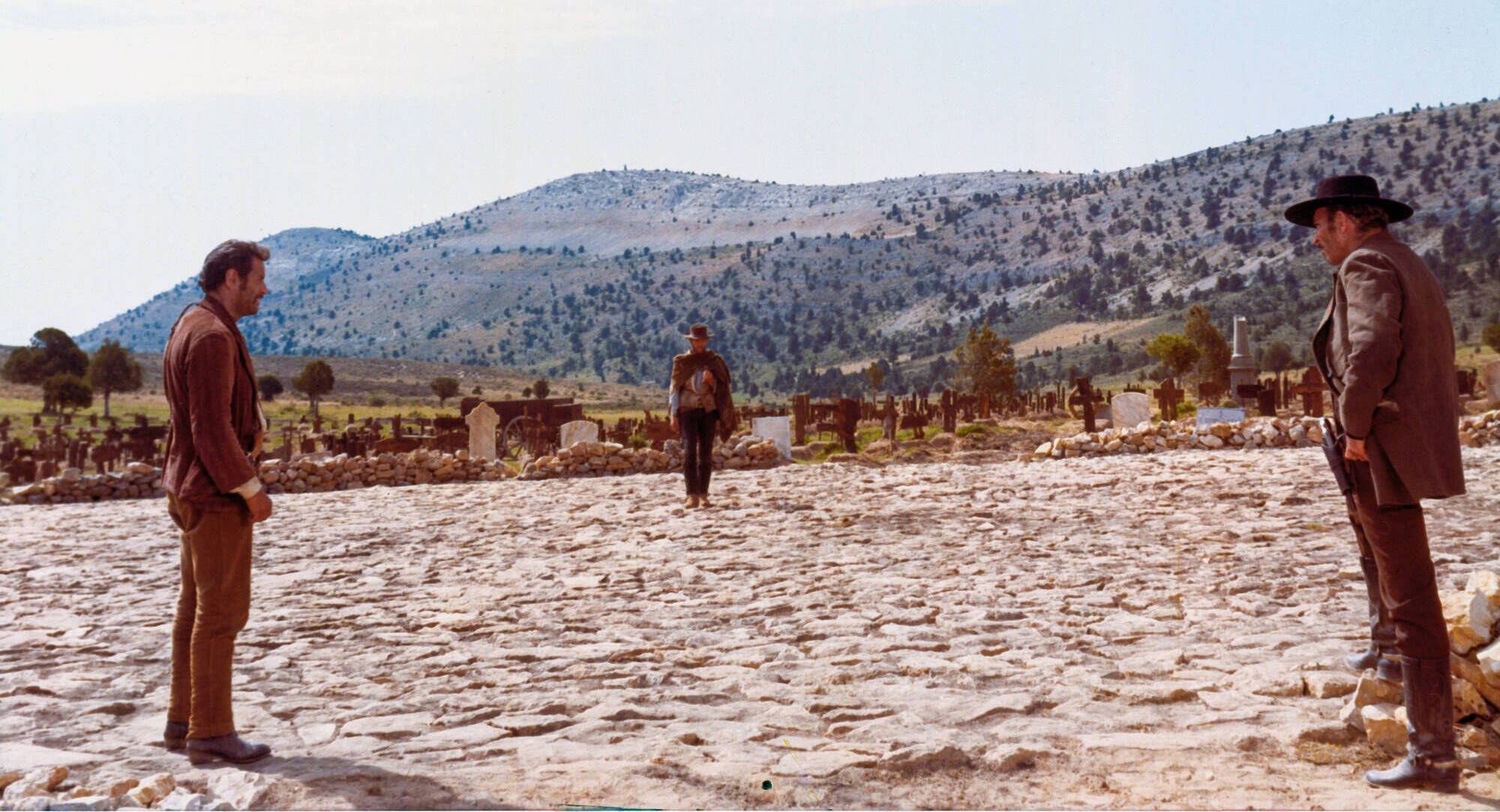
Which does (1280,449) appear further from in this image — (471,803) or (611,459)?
(471,803)

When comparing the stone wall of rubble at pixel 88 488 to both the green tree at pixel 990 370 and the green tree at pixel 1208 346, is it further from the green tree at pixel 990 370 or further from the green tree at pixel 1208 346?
the green tree at pixel 1208 346

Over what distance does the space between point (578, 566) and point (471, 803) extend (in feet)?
17.2

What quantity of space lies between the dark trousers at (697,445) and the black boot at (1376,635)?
8.04 m

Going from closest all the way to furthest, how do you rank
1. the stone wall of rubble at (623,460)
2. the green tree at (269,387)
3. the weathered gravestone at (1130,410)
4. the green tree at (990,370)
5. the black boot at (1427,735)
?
the black boot at (1427,735) < the stone wall of rubble at (623,460) < the weathered gravestone at (1130,410) < the green tree at (990,370) < the green tree at (269,387)

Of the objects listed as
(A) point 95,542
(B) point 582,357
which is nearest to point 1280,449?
(A) point 95,542

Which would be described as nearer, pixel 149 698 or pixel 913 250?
pixel 149 698

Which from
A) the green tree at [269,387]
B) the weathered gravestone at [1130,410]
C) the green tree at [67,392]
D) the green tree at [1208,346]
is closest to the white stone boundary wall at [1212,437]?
the weathered gravestone at [1130,410]

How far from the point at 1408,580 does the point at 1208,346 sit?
37351mm

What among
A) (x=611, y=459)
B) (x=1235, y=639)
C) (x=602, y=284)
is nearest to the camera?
(x=1235, y=639)

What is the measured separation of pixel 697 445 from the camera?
12.7m

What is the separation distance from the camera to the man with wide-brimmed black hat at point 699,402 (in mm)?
12289

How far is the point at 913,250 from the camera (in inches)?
4951

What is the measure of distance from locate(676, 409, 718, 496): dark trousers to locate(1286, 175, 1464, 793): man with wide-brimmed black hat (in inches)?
344

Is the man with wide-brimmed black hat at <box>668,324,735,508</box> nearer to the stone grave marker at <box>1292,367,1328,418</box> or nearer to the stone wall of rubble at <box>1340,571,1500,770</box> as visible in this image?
the stone wall of rubble at <box>1340,571,1500,770</box>
